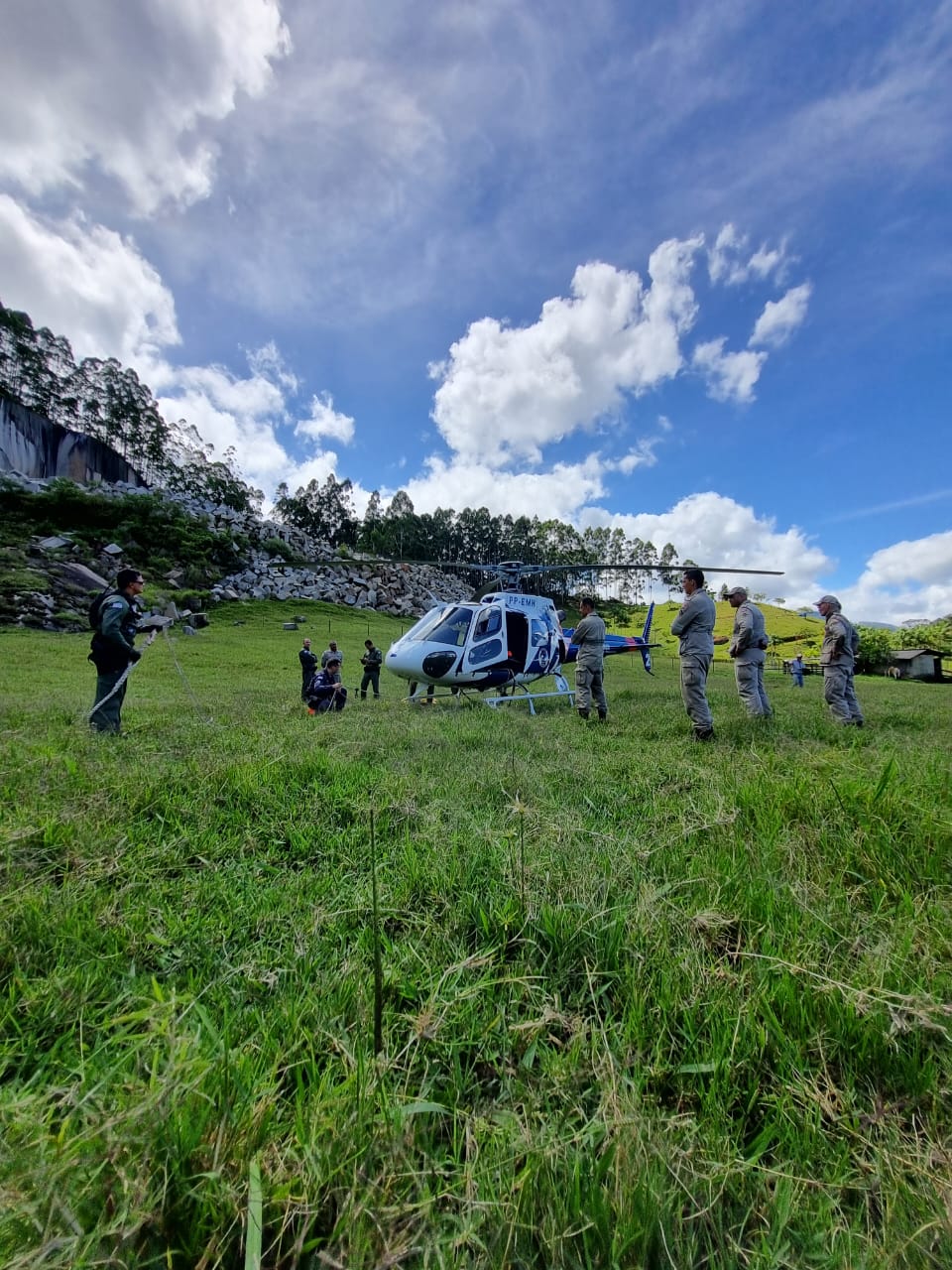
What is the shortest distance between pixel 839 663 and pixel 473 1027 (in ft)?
26.4

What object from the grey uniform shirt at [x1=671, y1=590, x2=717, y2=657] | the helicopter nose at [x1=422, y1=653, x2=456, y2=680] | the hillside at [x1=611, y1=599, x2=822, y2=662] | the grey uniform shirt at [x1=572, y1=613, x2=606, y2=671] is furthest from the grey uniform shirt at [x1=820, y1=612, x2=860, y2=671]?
the hillside at [x1=611, y1=599, x2=822, y2=662]

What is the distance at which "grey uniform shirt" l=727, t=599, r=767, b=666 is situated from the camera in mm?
7273

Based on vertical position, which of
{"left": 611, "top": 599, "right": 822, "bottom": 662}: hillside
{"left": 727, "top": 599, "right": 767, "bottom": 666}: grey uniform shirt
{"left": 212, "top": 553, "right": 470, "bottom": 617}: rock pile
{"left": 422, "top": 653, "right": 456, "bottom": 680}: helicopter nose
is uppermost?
{"left": 212, "top": 553, "right": 470, "bottom": 617}: rock pile

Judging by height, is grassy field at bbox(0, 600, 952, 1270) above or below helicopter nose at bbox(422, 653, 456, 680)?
below

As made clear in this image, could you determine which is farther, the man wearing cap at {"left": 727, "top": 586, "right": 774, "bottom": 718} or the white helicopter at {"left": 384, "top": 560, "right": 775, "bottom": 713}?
the white helicopter at {"left": 384, "top": 560, "right": 775, "bottom": 713}

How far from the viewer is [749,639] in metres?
7.27

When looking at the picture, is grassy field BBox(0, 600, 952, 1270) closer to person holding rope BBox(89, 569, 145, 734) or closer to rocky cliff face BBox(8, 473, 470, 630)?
person holding rope BBox(89, 569, 145, 734)

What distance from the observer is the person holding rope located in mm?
5406

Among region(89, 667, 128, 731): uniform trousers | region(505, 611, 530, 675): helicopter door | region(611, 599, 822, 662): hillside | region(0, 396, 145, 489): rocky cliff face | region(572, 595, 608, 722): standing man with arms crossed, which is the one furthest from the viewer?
region(0, 396, 145, 489): rocky cliff face

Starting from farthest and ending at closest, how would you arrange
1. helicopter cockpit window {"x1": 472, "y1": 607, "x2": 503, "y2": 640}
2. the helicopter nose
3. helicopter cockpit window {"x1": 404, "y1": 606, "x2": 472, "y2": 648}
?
helicopter cockpit window {"x1": 472, "y1": 607, "x2": 503, "y2": 640}, helicopter cockpit window {"x1": 404, "y1": 606, "x2": 472, "y2": 648}, the helicopter nose

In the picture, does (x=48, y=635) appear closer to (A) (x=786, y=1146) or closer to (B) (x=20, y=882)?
(B) (x=20, y=882)

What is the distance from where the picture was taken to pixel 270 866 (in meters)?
2.40

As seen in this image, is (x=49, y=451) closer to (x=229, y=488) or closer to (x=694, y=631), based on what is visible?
(x=229, y=488)

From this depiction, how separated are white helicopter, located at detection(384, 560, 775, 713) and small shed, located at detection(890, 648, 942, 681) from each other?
47.2 m
